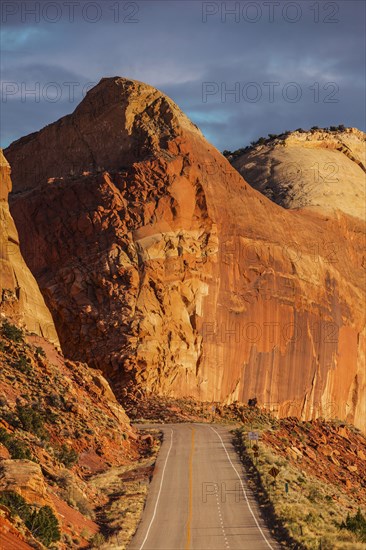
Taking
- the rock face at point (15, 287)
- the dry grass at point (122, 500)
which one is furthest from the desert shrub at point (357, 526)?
the rock face at point (15, 287)

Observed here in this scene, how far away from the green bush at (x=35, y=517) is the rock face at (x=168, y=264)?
35.9 metres

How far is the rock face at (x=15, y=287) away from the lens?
47.8m

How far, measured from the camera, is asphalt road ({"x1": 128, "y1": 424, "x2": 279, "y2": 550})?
33.6 m

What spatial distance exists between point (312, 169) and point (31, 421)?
6607 centimetres

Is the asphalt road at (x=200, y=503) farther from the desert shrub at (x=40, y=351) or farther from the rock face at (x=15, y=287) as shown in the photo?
the rock face at (x=15, y=287)

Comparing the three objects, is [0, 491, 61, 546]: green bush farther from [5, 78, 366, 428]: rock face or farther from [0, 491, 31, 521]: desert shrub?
[5, 78, 366, 428]: rock face

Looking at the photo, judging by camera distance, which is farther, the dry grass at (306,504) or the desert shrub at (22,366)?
the desert shrub at (22,366)

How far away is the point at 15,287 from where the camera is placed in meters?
48.3

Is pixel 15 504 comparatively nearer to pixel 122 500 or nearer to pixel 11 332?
pixel 122 500

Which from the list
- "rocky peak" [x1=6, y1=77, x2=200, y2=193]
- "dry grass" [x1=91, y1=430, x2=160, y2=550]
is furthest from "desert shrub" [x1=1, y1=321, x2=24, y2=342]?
"rocky peak" [x1=6, y1=77, x2=200, y2=193]

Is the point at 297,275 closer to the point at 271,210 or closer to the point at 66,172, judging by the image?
the point at 271,210

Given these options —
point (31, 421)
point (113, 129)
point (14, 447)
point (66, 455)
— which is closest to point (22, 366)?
point (31, 421)

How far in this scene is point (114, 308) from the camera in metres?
68.9

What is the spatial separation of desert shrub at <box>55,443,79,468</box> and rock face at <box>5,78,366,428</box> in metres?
24.3
